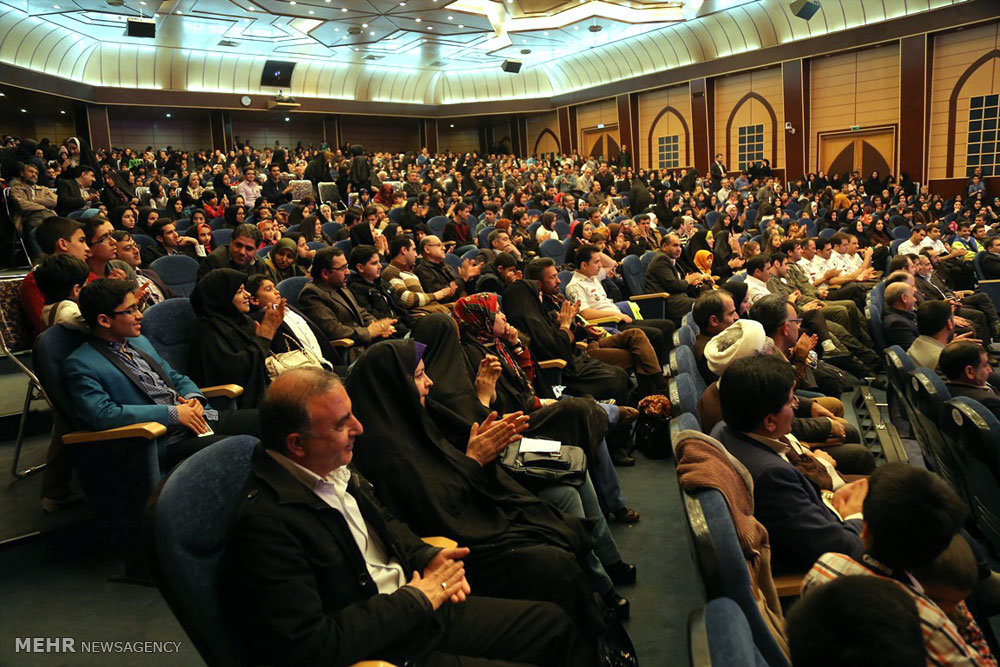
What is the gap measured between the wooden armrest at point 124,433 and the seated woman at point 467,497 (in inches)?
34.9

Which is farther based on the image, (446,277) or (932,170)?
(932,170)

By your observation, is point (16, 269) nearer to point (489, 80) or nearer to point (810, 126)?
point (810, 126)

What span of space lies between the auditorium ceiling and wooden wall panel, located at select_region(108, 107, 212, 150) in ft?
4.51

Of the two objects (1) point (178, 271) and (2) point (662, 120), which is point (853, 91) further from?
(1) point (178, 271)

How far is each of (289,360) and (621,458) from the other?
77.1 inches

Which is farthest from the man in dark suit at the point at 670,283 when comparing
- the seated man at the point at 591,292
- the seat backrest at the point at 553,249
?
the seat backrest at the point at 553,249

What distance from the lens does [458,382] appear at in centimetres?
267

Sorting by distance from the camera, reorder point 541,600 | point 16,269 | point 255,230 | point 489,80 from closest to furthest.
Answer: point 541,600 < point 255,230 < point 16,269 < point 489,80

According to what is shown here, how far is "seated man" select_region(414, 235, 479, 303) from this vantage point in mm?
5250

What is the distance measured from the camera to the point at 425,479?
6.69 ft

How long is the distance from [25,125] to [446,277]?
1822 centimetres

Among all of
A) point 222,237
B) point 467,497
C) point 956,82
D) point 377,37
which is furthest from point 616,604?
point 377,37

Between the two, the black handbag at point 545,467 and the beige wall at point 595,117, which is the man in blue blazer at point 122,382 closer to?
the black handbag at point 545,467

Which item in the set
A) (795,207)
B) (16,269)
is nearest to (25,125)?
(16,269)
